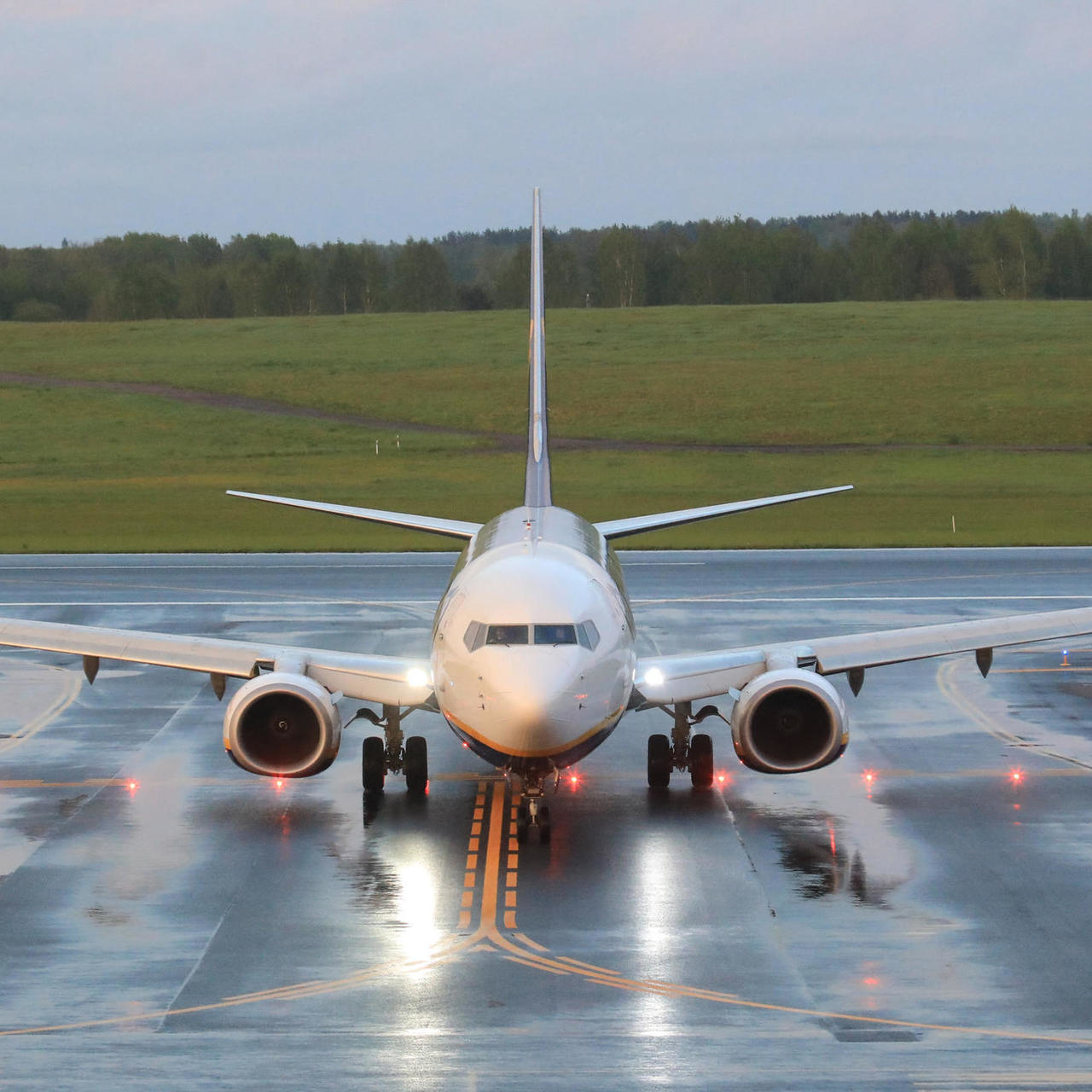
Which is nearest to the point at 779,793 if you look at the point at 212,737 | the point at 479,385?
the point at 212,737

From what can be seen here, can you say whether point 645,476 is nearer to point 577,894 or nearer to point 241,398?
point 241,398

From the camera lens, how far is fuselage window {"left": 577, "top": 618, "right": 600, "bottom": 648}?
2350 cm

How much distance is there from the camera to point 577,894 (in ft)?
72.2

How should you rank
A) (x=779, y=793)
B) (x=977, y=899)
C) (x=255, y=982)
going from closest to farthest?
(x=255, y=982), (x=977, y=899), (x=779, y=793)

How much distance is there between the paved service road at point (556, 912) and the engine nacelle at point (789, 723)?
113 centimetres

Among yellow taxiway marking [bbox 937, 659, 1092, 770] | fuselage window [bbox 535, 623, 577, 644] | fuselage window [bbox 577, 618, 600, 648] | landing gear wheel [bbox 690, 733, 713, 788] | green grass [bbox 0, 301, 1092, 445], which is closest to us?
fuselage window [bbox 535, 623, 577, 644]

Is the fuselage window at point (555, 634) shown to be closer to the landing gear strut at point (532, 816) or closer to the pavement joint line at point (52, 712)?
the landing gear strut at point (532, 816)

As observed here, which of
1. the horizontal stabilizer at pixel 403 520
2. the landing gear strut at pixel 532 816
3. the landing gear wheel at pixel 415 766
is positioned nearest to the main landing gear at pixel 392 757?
the landing gear wheel at pixel 415 766

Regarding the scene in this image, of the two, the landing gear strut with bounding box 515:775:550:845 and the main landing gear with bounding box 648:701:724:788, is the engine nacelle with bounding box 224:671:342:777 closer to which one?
the landing gear strut with bounding box 515:775:550:845

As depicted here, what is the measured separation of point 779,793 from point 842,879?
209 inches

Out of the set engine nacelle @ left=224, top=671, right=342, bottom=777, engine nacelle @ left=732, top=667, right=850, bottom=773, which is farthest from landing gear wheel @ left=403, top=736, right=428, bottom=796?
engine nacelle @ left=732, top=667, right=850, bottom=773

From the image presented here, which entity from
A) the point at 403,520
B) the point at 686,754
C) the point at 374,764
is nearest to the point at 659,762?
the point at 686,754

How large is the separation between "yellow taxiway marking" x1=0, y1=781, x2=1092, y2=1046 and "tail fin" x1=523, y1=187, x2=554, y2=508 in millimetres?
12130

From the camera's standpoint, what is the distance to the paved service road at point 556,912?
16.4m
